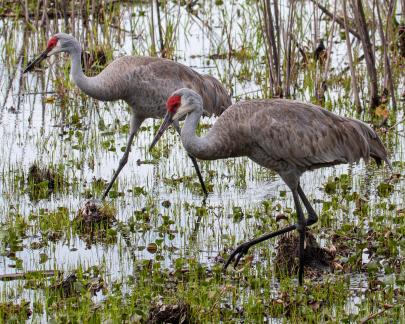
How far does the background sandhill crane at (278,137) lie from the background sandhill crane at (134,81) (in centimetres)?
165

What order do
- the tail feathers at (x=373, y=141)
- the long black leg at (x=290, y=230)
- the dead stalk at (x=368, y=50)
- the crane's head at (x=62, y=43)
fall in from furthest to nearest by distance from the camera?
the dead stalk at (x=368, y=50), the crane's head at (x=62, y=43), the tail feathers at (x=373, y=141), the long black leg at (x=290, y=230)

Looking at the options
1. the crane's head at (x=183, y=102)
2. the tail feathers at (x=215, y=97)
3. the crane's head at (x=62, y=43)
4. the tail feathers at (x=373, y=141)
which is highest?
the crane's head at (x=62, y=43)

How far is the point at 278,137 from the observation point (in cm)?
641

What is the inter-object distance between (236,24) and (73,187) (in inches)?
220

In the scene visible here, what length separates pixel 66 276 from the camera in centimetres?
609

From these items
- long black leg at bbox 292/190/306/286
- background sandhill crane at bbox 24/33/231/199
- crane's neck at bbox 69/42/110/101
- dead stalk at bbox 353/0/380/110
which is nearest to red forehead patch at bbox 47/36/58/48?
background sandhill crane at bbox 24/33/231/199

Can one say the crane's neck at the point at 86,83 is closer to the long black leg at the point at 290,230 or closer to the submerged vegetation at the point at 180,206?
the submerged vegetation at the point at 180,206

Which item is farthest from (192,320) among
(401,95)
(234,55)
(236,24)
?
(236,24)

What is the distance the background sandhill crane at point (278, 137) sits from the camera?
6.39 meters

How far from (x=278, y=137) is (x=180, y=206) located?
1440mm

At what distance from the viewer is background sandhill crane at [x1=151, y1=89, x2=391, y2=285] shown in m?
6.39

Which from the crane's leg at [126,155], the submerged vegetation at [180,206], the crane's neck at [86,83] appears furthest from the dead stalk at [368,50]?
the crane's neck at [86,83]

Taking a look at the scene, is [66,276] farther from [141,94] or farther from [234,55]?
[234,55]

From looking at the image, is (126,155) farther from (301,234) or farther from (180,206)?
(301,234)
